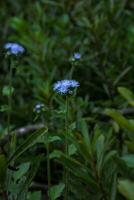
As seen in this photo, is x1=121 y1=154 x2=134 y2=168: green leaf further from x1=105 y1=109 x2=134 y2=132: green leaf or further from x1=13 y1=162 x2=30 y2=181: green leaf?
x1=13 y1=162 x2=30 y2=181: green leaf

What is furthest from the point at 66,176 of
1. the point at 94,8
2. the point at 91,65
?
the point at 94,8

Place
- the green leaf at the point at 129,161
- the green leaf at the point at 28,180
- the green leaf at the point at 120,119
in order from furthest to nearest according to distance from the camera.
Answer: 1. the green leaf at the point at 28,180
2. the green leaf at the point at 129,161
3. the green leaf at the point at 120,119

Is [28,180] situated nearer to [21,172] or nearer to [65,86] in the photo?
[21,172]

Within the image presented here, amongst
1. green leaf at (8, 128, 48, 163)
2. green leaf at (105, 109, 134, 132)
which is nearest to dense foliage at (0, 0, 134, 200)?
green leaf at (8, 128, 48, 163)

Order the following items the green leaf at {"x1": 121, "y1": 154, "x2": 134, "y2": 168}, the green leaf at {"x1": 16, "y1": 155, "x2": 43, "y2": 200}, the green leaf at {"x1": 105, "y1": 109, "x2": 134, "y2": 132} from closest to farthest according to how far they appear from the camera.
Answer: the green leaf at {"x1": 105, "y1": 109, "x2": 134, "y2": 132}
the green leaf at {"x1": 121, "y1": 154, "x2": 134, "y2": 168}
the green leaf at {"x1": 16, "y1": 155, "x2": 43, "y2": 200}

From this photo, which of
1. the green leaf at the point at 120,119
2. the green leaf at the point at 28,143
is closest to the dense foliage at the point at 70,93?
the green leaf at the point at 28,143

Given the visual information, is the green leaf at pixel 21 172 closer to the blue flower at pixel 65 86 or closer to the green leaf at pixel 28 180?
the green leaf at pixel 28 180
